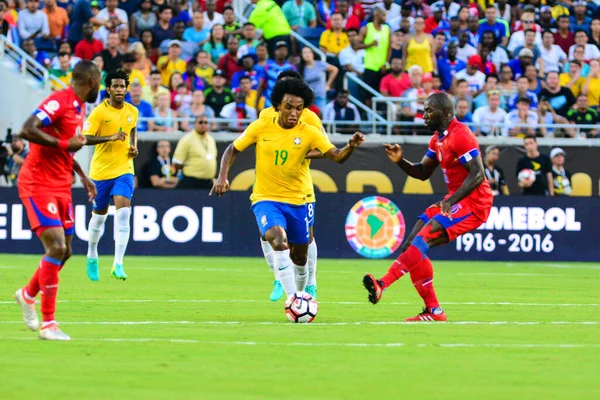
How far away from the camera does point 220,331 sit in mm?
10625

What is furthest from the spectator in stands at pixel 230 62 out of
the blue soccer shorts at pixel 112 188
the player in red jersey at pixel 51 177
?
the player in red jersey at pixel 51 177

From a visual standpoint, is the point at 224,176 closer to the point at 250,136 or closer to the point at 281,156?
the point at 250,136

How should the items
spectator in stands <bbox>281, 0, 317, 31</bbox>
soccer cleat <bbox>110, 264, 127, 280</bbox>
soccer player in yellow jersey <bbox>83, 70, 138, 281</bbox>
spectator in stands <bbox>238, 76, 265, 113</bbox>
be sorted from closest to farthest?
soccer cleat <bbox>110, 264, 127, 280</bbox>
soccer player in yellow jersey <bbox>83, 70, 138, 281</bbox>
spectator in stands <bbox>238, 76, 265, 113</bbox>
spectator in stands <bbox>281, 0, 317, 31</bbox>

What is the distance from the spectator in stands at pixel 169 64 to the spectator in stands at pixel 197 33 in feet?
2.13

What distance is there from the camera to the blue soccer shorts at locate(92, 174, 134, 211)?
1717cm

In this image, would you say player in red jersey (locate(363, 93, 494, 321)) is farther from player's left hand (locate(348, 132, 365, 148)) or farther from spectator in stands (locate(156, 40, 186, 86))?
spectator in stands (locate(156, 40, 186, 86))

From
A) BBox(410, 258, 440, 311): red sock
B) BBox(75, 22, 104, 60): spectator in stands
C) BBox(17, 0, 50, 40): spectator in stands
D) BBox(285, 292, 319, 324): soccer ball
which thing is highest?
BBox(17, 0, 50, 40): spectator in stands

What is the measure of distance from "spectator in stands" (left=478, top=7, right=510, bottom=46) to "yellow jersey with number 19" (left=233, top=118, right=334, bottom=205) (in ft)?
55.2

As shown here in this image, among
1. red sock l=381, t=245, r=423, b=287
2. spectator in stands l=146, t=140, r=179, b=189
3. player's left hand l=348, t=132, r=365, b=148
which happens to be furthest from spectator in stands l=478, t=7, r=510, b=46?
player's left hand l=348, t=132, r=365, b=148

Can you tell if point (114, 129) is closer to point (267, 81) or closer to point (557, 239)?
point (267, 81)

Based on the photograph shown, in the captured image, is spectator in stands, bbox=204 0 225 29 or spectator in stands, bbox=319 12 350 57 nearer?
spectator in stands, bbox=204 0 225 29

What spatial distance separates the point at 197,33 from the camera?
26.3 m

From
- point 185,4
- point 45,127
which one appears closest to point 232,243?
point 185,4

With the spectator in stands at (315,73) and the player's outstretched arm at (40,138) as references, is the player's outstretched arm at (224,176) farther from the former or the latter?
the spectator in stands at (315,73)
